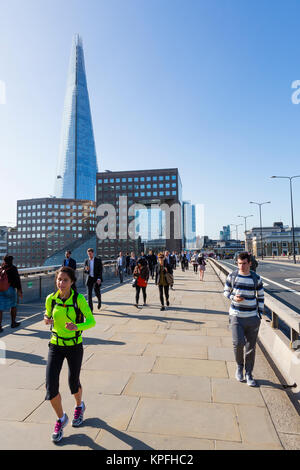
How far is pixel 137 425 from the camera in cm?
311

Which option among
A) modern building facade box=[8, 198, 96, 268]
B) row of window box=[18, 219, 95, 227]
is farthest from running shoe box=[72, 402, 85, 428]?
row of window box=[18, 219, 95, 227]

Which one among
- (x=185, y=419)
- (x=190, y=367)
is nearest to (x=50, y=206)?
(x=190, y=367)

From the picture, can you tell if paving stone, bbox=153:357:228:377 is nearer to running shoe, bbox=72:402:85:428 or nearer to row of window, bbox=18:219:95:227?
running shoe, bbox=72:402:85:428

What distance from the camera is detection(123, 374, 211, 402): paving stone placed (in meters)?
3.81

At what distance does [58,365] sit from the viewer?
3.04 meters

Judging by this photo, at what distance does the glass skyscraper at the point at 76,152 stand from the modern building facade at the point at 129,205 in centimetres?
5441

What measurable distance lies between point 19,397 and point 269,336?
14.1 ft

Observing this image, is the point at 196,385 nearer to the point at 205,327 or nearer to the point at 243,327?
the point at 243,327

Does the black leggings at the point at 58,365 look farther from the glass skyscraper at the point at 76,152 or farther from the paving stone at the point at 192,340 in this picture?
the glass skyscraper at the point at 76,152

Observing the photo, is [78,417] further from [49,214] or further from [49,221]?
[49,214]

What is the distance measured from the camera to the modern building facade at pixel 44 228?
124 m

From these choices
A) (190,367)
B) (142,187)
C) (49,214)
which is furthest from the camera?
(49,214)

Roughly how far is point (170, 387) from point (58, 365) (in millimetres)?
1754
